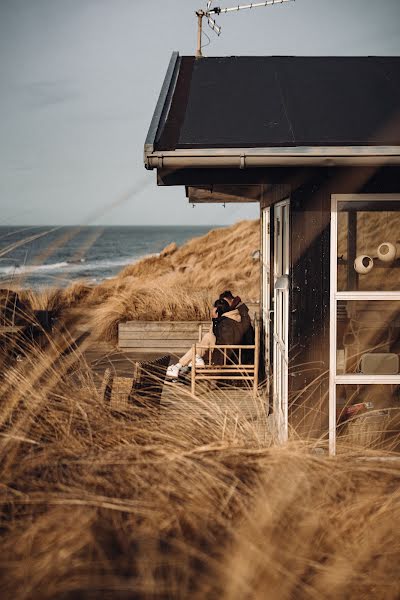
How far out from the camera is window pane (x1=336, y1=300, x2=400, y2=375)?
4.64 m

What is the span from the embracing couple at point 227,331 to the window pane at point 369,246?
2.61 meters

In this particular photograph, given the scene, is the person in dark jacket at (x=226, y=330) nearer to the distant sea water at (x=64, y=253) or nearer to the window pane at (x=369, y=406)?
the distant sea water at (x=64, y=253)

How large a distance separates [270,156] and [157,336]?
6911mm

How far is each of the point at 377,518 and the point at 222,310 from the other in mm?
5083

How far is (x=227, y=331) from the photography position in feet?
24.1

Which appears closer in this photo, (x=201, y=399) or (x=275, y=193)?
(x=201, y=399)

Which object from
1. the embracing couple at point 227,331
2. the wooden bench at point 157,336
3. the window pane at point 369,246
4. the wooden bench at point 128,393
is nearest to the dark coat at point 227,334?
the embracing couple at point 227,331

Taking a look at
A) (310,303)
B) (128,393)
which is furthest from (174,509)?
(310,303)

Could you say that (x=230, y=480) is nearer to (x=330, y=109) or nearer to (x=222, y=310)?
(x=330, y=109)

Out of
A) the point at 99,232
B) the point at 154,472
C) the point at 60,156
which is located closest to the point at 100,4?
the point at 99,232

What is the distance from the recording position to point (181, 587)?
84.0 inches

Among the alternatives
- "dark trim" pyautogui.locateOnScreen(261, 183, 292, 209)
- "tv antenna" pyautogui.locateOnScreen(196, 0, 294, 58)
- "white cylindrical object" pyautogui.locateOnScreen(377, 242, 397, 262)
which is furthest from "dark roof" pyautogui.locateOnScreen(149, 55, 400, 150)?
"tv antenna" pyautogui.locateOnScreen(196, 0, 294, 58)

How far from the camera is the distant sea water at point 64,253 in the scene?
2.91 meters

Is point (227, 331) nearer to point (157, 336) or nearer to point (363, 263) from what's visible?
point (363, 263)
